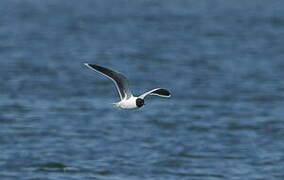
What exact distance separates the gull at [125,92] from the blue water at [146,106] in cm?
758

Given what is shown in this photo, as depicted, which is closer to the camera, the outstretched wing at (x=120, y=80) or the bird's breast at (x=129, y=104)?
the bird's breast at (x=129, y=104)

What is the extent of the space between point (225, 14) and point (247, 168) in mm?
51967

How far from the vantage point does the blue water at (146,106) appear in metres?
24.3

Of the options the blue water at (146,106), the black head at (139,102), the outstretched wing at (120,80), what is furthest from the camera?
the blue water at (146,106)

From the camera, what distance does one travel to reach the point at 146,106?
32.2 metres

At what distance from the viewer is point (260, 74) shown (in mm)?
39812

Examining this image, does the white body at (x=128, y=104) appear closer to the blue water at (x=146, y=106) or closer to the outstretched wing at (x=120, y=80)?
the outstretched wing at (x=120, y=80)

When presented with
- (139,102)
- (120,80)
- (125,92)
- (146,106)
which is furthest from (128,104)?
(146,106)

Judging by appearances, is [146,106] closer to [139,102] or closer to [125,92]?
[125,92]

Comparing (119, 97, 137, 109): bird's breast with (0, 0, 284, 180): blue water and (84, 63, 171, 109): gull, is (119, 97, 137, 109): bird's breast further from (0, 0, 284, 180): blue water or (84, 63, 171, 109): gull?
(0, 0, 284, 180): blue water

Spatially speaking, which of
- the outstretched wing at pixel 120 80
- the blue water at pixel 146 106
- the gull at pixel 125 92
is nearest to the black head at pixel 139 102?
the gull at pixel 125 92

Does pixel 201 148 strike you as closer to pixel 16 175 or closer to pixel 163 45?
pixel 16 175

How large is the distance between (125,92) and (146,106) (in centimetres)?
1710

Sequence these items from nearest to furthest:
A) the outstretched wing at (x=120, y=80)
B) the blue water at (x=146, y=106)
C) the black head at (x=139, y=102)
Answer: the black head at (x=139, y=102) → the outstretched wing at (x=120, y=80) → the blue water at (x=146, y=106)
